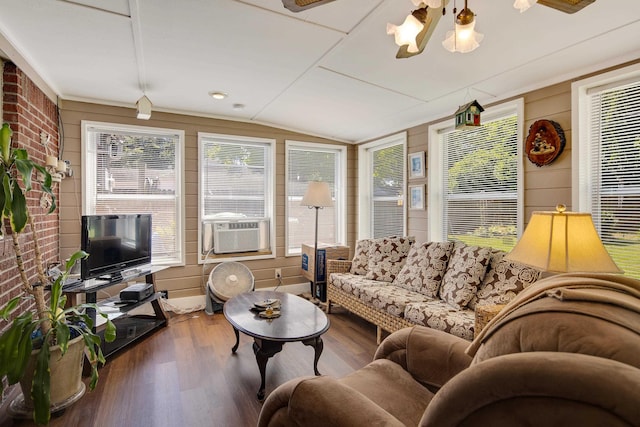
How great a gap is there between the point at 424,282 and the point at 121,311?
271cm

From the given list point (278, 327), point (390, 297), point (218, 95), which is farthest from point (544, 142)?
point (218, 95)

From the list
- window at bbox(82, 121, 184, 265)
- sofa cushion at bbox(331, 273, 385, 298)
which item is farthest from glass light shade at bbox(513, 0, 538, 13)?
window at bbox(82, 121, 184, 265)

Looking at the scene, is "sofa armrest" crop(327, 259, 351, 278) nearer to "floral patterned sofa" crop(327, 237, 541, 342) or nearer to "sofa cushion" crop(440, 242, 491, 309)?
"floral patterned sofa" crop(327, 237, 541, 342)

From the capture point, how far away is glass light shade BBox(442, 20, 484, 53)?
1.26 m

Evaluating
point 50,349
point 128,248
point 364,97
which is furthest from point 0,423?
point 364,97

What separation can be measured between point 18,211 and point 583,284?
2.57 m

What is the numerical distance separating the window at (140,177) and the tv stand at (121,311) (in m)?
0.52

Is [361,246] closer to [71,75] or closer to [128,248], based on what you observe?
[128,248]

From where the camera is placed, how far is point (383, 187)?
4547mm

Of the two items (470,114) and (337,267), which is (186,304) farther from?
(470,114)

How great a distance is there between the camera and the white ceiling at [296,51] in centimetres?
186

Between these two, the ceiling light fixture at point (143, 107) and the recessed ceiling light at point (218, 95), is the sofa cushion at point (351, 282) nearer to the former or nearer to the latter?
the recessed ceiling light at point (218, 95)

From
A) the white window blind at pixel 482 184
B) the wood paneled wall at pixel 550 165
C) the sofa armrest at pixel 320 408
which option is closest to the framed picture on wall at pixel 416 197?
the white window blind at pixel 482 184

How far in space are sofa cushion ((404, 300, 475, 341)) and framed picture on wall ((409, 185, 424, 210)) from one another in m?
1.35
